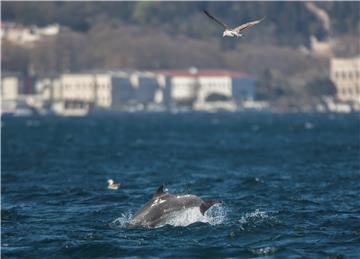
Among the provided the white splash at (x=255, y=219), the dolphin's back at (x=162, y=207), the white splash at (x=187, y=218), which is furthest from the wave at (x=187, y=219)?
the white splash at (x=255, y=219)

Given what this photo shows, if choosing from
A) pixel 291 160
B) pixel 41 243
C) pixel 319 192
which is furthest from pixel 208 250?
pixel 291 160

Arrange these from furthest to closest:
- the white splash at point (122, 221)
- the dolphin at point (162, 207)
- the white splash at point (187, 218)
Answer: the white splash at point (122, 221) < the dolphin at point (162, 207) < the white splash at point (187, 218)

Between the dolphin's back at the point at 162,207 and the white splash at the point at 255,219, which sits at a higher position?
the dolphin's back at the point at 162,207

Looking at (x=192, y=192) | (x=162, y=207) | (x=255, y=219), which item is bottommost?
(x=192, y=192)

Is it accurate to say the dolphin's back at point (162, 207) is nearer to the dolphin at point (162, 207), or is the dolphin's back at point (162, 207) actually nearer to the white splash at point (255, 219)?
the dolphin at point (162, 207)

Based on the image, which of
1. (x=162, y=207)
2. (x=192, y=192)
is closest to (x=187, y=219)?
(x=162, y=207)

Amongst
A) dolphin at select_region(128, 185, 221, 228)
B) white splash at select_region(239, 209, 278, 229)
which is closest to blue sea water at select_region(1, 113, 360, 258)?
white splash at select_region(239, 209, 278, 229)

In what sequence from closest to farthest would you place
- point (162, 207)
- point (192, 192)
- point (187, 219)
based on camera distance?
point (187, 219), point (162, 207), point (192, 192)

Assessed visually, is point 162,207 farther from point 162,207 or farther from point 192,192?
point 192,192

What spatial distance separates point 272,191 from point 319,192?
182 centimetres

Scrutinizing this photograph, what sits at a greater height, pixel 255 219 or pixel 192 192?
pixel 255 219

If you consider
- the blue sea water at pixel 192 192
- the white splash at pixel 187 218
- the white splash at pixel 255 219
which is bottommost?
the blue sea water at pixel 192 192

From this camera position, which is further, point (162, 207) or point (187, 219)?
point (162, 207)

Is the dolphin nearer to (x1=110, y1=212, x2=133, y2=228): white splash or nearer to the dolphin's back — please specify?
the dolphin's back
